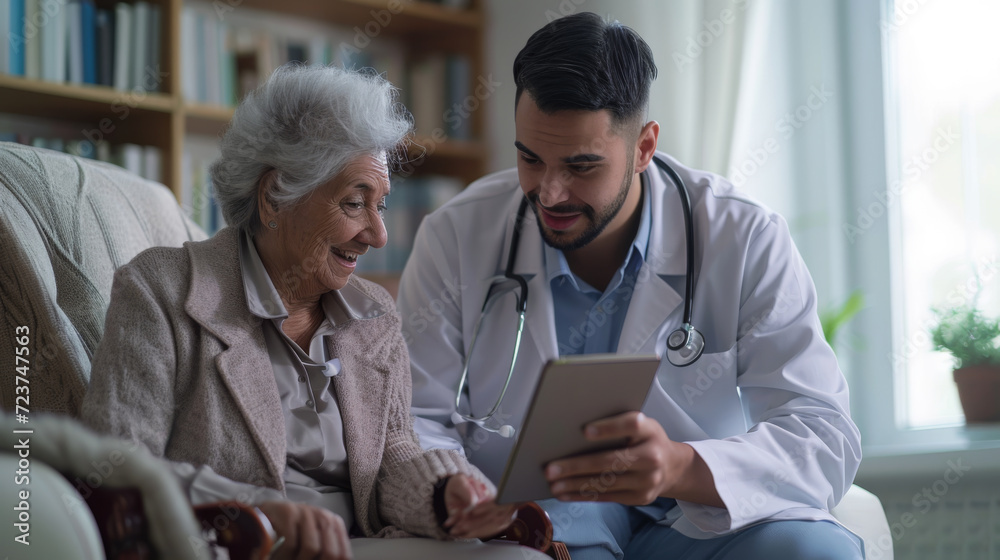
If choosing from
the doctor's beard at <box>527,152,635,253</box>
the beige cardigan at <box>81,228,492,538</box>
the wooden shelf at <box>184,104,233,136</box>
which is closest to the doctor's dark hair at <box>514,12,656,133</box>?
the doctor's beard at <box>527,152,635,253</box>

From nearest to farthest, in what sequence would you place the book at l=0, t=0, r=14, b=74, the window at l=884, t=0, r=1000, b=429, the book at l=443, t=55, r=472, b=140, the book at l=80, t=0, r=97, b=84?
1. the window at l=884, t=0, r=1000, b=429
2. the book at l=0, t=0, r=14, b=74
3. the book at l=80, t=0, r=97, b=84
4. the book at l=443, t=55, r=472, b=140

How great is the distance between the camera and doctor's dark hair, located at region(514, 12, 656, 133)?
1.48m

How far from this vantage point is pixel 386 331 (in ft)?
4.61

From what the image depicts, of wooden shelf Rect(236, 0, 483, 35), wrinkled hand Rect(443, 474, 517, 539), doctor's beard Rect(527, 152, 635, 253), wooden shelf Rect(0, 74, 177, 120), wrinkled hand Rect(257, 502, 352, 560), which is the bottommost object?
wrinkled hand Rect(443, 474, 517, 539)

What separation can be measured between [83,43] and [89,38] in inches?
0.9

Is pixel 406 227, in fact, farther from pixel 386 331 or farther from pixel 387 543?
pixel 387 543

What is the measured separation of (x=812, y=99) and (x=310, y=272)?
5.63 feet

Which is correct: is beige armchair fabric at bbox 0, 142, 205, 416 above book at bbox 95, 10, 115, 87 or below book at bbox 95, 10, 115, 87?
below

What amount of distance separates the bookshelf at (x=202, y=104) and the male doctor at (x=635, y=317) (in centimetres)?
59

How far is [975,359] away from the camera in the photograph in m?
1.98

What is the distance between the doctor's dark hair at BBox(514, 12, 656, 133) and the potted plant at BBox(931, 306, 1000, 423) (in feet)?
3.41

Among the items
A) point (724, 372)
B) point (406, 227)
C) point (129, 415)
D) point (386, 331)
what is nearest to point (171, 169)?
point (406, 227)

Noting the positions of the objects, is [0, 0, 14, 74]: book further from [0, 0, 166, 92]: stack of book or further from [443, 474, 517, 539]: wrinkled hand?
[443, 474, 517, 539]: wrinkled hand

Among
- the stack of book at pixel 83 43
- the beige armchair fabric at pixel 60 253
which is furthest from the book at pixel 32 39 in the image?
the beige armchair fabric at pixel 60 253
